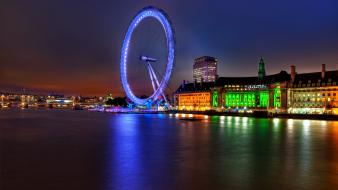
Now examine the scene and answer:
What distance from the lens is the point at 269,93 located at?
10931 cm

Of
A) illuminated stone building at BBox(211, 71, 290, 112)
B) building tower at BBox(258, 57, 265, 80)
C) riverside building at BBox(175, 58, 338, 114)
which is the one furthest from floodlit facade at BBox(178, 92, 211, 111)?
building tower at BBox(258, 57, 265, 80)

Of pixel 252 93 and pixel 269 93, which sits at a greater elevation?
pixel 252 93

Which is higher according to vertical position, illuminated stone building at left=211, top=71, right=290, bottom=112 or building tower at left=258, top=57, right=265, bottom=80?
building tower at left=258, top=57, right=265, bottom=80

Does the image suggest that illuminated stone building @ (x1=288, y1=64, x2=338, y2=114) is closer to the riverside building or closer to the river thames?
the riverside building

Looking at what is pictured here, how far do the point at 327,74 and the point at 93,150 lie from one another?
80.3 metres

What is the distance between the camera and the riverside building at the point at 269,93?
89.0 metres

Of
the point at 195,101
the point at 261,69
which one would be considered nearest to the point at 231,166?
the point at 261,69

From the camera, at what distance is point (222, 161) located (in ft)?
68.7

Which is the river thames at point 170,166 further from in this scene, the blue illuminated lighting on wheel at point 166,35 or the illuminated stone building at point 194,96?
the illuminated stone building at point 194,96

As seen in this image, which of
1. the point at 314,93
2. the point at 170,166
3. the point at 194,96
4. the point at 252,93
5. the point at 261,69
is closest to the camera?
the point at 170,166

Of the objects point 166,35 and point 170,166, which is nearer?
point 170,166

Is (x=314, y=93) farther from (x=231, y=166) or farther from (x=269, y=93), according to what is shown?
(x=231, y=166)

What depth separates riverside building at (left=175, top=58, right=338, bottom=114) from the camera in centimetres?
8900

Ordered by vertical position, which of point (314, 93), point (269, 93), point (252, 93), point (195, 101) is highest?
point (252, 93)
